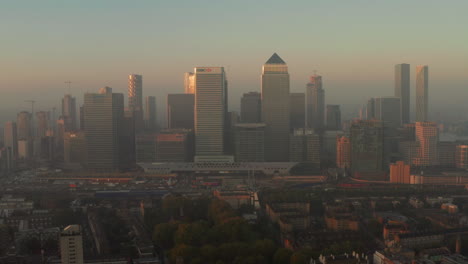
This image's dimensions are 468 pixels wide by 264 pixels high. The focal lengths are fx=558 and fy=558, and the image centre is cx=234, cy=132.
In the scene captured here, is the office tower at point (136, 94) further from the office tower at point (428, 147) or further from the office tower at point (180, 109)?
the office tower at point (428, 147)

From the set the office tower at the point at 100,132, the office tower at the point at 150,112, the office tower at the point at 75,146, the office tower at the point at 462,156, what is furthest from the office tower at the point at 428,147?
the office tower at the point at 150,112

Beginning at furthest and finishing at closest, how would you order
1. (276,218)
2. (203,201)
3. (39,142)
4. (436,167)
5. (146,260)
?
(39,142) < (436,167) < (203,201) < (276,218) < (146,260)

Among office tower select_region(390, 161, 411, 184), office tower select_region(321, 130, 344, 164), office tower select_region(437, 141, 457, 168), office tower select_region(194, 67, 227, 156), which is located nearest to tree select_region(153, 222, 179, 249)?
office tower select_region(390, 161, 411, 184)

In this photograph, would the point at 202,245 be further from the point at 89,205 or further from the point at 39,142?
the point at 39,142

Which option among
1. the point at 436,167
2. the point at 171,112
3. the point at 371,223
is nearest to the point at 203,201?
the point at 371,223

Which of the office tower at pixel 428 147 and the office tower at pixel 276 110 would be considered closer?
the office tower at pixel 428 147

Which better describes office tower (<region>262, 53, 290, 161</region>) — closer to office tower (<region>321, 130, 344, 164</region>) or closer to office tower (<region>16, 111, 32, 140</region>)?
office tower (<region>321, 130, 344, 164</region>)

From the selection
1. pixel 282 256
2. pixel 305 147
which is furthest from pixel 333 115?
pixel 282 256
